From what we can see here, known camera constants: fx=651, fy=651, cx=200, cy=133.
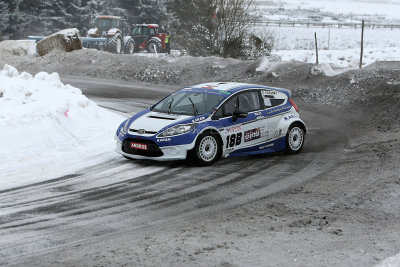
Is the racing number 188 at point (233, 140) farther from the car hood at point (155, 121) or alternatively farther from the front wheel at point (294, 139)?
the front wheel at point (294, 139)

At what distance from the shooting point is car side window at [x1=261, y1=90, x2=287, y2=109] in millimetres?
14004

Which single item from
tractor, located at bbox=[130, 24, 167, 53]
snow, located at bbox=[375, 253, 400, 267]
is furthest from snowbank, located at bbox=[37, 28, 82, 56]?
snow, located at bbox=[375, 253, 400, 267]

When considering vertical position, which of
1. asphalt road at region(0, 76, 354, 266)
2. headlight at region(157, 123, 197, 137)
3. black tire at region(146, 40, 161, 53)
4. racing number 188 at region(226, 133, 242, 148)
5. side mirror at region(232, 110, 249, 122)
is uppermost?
side mirror at region(232, 110, 249, 122)

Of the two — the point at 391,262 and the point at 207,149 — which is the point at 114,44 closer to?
the point at 207,149

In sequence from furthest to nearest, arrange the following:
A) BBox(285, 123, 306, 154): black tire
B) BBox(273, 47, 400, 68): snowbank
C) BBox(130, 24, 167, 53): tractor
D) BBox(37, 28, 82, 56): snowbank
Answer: BBox(130, 24, 167, 53): tractor → BBox(273, 47, 400, 68): snowbank → BBox(37, 28, 82, 56): snowbank → BBox(285, 123, 306, 154): black tire

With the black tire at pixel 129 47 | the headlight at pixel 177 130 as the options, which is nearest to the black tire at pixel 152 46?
the black tire at pixel 129 47

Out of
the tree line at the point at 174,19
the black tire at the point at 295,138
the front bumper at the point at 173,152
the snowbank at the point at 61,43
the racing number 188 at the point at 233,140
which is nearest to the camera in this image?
→ the front bumper at the point at 173,152

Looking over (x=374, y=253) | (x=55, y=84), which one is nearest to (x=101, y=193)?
(x=374, y=253)

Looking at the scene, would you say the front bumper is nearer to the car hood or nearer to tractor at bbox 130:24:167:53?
the car hood

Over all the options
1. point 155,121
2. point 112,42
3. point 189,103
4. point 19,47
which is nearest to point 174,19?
point 112,42

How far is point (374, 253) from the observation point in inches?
291

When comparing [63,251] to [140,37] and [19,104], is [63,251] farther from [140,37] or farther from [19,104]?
[140,37]

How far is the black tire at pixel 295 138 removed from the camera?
46.5 feet

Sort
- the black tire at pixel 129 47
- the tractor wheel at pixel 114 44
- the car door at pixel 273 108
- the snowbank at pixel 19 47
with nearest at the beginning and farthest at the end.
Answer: the car door at pixel 273 108
the snowbank at pixel 19 47
the tractor wheel at pixel 114 44
the black tire at pixel 129 47
